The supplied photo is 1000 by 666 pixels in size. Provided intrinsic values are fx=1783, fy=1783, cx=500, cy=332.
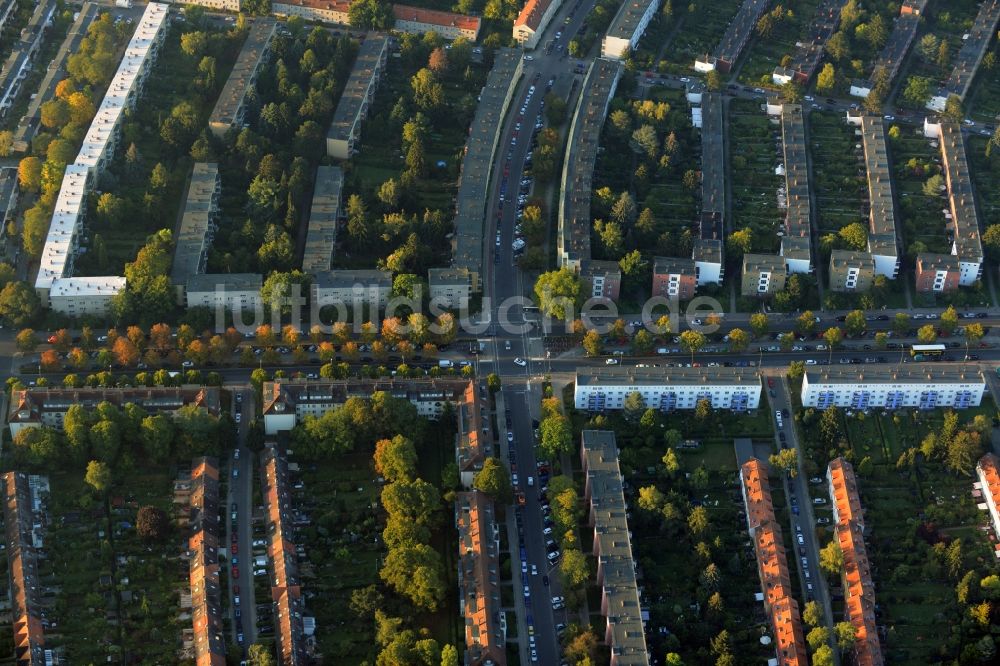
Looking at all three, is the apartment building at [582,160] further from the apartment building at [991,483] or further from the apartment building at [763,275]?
the apartment building at [991,483]

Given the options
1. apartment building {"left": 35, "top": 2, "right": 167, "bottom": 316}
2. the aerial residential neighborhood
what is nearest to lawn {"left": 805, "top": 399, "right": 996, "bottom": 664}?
the aerial residential neighborhood

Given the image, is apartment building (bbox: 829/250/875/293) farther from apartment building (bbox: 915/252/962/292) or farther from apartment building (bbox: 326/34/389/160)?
apartment building (bbox: 326/34/389/160)

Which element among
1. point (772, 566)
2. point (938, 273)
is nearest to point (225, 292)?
point (772, 566)

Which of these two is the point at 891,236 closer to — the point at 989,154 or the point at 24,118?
the point at 989,154

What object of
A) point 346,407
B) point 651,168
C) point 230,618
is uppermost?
point 651,168

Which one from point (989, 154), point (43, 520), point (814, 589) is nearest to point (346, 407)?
point (43, 520)

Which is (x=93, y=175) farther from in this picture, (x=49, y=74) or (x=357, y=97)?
(x=357, y=97)
